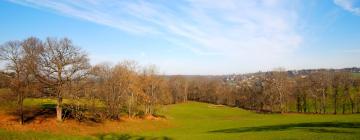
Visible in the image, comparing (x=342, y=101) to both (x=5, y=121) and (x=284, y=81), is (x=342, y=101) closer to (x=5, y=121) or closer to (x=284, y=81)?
(x=284, y=81)

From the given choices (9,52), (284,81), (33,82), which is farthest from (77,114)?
(284,81)

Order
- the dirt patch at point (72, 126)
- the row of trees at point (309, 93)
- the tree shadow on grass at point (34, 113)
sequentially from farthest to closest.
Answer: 1. the row of trees at point (309, 93)
2. the tree shadow on grass at point (34, 113)
3. the dirt patch at point (72, 126)

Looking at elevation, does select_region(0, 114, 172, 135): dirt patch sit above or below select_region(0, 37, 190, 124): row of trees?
below

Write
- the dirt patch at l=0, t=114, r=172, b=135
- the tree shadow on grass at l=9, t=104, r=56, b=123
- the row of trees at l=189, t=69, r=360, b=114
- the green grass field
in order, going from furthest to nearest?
1. the row of trees at l=189, t=69, r=360, b=114
2. the tree shadow on grass at l=9, t=104, r=56, b=123
3. the dirt patch at l=0, t=114, r=172, b=135
4. the green grass field

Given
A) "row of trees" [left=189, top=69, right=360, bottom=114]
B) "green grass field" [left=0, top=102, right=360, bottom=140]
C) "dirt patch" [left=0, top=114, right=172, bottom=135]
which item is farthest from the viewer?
"row of trees" [left=189, top=69, right=360, bottom=114]

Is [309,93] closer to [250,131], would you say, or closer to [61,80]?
[250,131]

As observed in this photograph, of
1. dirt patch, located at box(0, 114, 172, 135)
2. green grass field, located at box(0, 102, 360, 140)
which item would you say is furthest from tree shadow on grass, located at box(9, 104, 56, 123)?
green grass field, located at box(0, 102, 360, 140)

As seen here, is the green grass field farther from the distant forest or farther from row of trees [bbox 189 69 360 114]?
row of trees [bbox 189 69 360 114]

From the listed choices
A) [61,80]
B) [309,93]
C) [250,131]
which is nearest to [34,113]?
[61,80]

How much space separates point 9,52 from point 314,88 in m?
82.1

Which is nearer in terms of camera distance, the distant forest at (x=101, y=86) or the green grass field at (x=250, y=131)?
the green grass field at (x=250, y=131)

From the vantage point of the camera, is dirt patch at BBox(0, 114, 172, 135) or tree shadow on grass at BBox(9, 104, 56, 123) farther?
tree shadow on grass at BBox(9, 104, 56, 123)

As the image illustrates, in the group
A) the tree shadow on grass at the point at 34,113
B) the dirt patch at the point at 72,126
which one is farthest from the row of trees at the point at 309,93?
the tree shadow on grass at the point at 34,113

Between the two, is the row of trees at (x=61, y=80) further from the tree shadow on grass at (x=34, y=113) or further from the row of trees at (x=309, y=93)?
the row of trees at (x=309, y=93)
